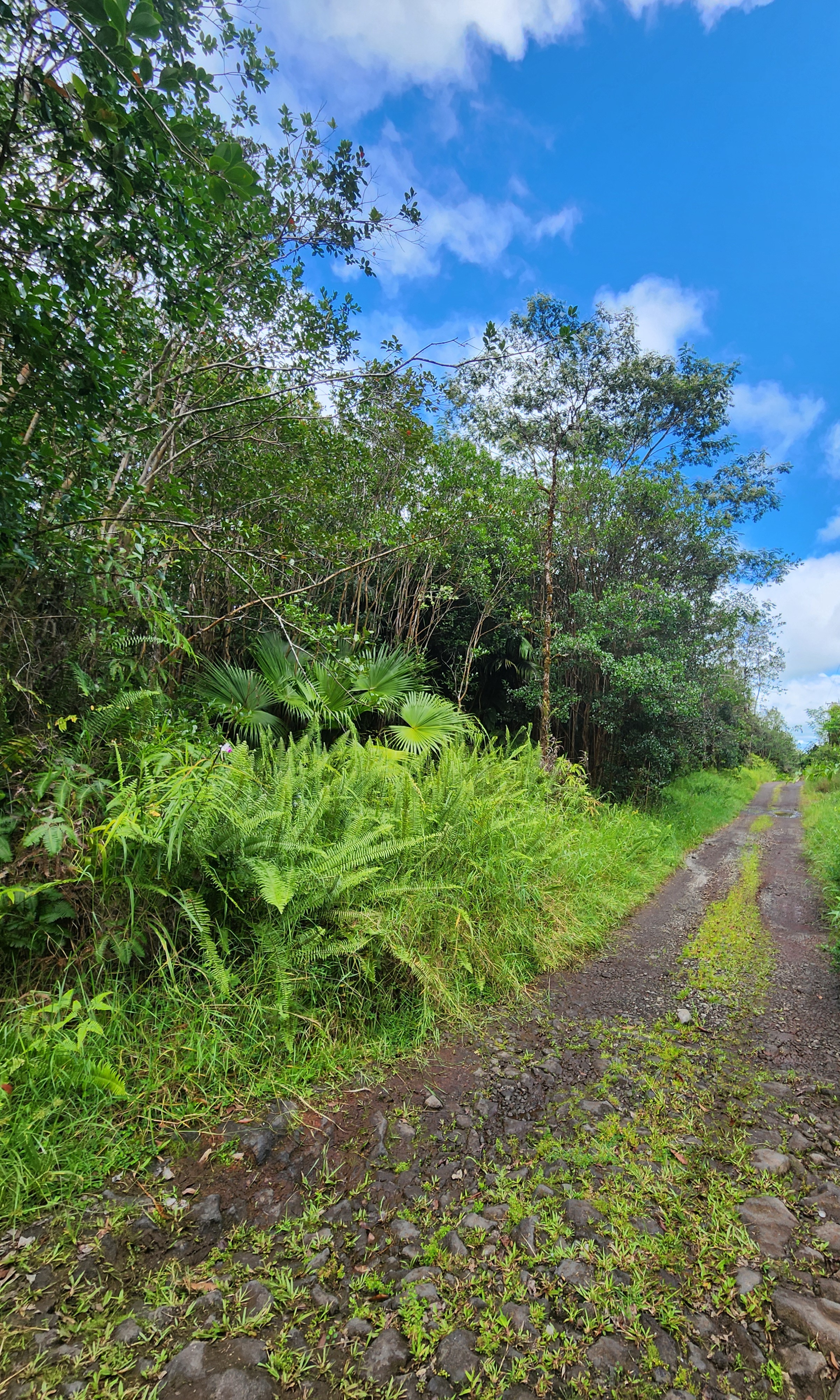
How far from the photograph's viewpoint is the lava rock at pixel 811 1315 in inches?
59.3

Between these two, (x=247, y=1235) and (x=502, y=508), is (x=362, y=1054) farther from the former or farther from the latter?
(x=502, y=508)

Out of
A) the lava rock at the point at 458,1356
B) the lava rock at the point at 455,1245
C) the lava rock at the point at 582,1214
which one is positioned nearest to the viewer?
the lava rock at the point at 458,1356

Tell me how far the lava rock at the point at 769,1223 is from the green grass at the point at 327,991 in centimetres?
150

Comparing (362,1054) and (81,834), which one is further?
(362,1054)

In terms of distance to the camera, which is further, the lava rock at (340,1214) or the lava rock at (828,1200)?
the lava rock at (828,1200)

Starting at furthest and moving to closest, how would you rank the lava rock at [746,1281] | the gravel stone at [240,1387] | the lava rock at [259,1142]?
the lava rock at [259,1142], the lava rock at [746,1281], the gravel stone at [240,1387]

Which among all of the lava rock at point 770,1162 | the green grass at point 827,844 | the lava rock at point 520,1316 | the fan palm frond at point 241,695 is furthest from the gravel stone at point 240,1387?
the green grass at point 827,844

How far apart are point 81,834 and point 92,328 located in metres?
2.44

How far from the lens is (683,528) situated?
11758 mm

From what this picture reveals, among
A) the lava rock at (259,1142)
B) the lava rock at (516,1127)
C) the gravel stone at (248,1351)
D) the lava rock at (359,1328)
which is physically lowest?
the lava rock at (259,1142)

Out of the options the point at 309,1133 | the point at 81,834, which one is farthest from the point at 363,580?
the point at 309,1133

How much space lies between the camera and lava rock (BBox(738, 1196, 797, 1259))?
182cm

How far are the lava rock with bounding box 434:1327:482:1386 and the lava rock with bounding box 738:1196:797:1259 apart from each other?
1.02 m

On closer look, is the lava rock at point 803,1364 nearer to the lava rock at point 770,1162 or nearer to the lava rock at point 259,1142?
the lava rock at point 770,1162
